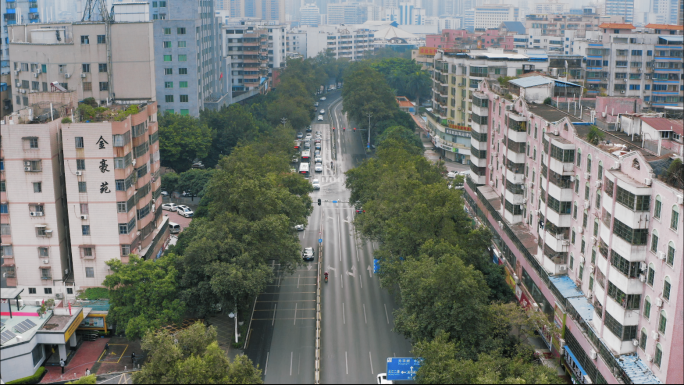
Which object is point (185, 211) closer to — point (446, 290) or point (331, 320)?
point (331, 320)

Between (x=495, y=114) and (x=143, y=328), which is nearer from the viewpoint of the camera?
(x=143, y=328)

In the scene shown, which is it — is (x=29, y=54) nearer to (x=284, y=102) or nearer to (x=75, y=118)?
(x=75, y=118)

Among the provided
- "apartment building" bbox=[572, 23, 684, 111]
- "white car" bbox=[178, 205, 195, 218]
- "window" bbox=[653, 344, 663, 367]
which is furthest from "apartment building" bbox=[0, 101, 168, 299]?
"apartment building" bbox=[572, 23, 684, 111]

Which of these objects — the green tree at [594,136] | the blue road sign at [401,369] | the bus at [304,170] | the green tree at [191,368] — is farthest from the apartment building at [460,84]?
the green tree at [191,368]

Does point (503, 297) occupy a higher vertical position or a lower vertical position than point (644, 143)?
lower

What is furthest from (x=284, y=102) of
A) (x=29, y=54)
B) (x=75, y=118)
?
(x=75, y=118)

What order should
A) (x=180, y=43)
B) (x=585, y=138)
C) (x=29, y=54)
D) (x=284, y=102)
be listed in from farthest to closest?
(x=284, y=102), (x=180, y=43), (x=29, y=54), (x=585, y=138)

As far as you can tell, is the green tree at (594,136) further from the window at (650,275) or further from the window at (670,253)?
the window at (670,253)
